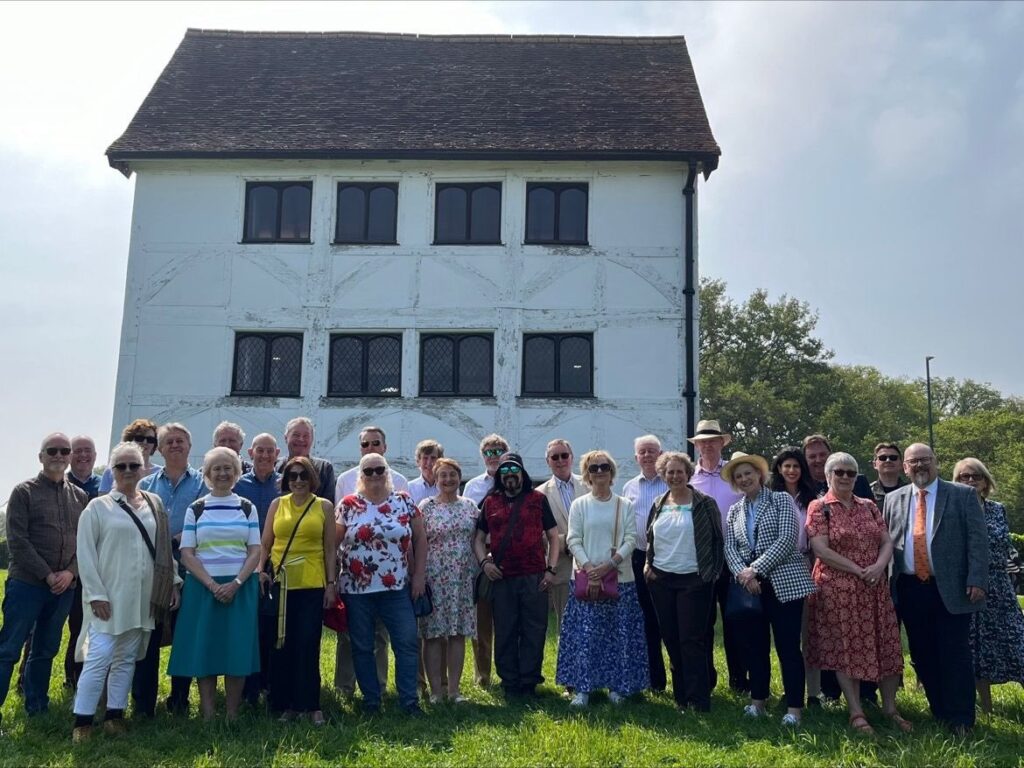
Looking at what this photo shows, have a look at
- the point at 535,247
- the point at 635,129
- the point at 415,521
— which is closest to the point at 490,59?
the point at 635,129

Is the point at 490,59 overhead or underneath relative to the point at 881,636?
overhead

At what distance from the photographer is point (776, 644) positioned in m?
6.38

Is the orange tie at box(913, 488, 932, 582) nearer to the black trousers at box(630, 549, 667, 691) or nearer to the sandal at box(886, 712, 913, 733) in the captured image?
the sandal at box(886, 712, 913, 733)

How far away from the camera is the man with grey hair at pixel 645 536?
23.9ft

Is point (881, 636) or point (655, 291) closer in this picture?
point (881, 636)

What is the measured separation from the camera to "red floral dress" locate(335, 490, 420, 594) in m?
6.46

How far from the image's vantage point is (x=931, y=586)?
20.7 ft

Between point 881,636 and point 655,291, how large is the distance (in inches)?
363

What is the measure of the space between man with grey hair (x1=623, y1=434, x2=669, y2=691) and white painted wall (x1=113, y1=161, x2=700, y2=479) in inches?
263

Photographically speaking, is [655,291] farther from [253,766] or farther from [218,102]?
[253,766]

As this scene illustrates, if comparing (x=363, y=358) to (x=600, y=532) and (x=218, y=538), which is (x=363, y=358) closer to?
(x=600, y=532)

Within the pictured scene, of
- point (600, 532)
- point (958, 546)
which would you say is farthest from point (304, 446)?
point (958, 546)

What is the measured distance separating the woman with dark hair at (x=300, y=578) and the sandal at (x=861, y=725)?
3781mm

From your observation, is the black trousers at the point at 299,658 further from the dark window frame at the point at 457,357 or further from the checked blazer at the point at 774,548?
the dark window frame at the point at 457,357
